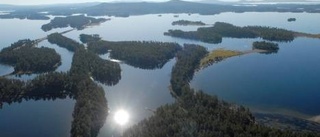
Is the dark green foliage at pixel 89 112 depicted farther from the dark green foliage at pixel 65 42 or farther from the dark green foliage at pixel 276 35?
the dark green foliage at pixel 276 35

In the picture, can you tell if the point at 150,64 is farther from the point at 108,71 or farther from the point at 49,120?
the point at 49,120

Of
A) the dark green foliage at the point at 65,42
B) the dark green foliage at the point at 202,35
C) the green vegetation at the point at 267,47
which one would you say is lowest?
the dark green foliage at the point at 65,42

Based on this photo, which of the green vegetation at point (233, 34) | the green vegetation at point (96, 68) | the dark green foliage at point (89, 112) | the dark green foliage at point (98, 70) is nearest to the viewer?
the dark green foliage at point (89, 112)

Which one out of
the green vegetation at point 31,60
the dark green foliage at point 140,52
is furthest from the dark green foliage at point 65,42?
the green vegetation at point 31,60

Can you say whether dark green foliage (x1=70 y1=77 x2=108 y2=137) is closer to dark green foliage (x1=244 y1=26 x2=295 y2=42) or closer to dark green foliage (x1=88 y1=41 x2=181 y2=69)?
dark green foliage (x1=88 y1=41 x2=181 y2=69)

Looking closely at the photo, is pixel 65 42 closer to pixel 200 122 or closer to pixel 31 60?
pixel 31 60

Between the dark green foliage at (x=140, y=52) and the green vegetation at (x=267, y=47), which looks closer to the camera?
the dark green foliage at (x=140, y=52)
